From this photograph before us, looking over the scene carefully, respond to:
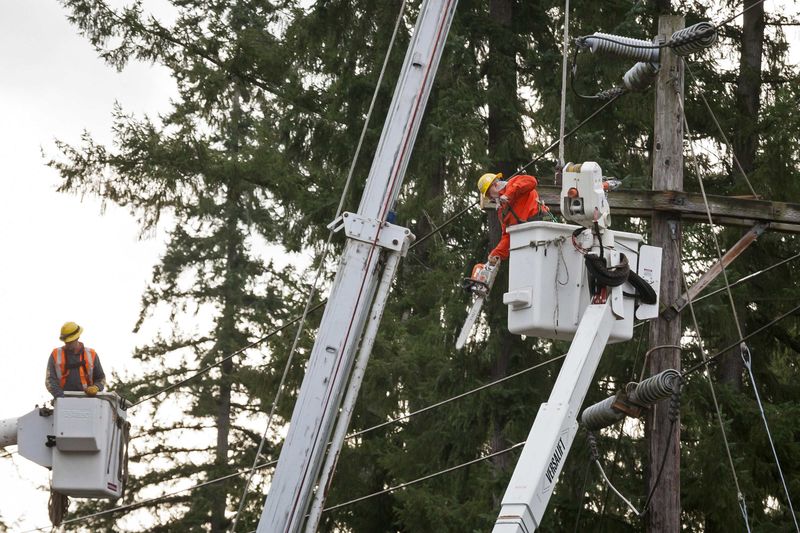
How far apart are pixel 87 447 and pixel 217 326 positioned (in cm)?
1950

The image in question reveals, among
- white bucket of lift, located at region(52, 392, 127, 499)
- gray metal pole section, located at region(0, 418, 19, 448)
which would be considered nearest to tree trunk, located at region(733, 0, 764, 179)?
white bucket of lift, located at region(52, 392, 127, 499)

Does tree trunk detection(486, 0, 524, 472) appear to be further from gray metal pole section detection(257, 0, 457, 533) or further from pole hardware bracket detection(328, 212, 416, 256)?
pole hardware bracket detection(328, 212, 416, 256)

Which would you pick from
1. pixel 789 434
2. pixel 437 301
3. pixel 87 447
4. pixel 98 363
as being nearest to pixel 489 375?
pixel 437 301

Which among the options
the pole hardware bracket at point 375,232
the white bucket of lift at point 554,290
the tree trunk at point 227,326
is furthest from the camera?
the tree trunk at point 227,326

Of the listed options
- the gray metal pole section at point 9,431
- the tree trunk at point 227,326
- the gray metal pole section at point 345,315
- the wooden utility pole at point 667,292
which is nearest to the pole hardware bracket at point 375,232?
the gray metal pole section at point 345,315

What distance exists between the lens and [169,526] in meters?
26.1

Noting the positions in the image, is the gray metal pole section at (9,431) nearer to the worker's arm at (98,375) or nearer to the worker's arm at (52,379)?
the worker's arm at (52,379)

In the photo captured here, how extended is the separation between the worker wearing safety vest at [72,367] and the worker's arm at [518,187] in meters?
3.59

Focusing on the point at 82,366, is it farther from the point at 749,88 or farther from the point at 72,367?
the point at 749,88

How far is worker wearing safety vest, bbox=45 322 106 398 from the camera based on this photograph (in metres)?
11.1

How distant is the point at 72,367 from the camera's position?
1120 cm

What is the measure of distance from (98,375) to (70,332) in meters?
0.41

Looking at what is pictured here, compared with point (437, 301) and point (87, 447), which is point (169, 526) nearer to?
point (437, 301)

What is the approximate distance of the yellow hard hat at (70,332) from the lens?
11320 mm
